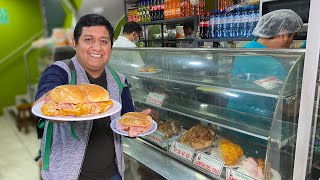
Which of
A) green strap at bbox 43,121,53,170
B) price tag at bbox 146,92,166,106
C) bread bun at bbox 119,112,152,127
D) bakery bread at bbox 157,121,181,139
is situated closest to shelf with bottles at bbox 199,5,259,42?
price tag at bbox 146,92,166,106

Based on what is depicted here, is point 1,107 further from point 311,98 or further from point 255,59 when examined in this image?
point 255,59

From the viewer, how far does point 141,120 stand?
1.60 meters

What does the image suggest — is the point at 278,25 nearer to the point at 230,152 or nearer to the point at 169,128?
the point at 230,152

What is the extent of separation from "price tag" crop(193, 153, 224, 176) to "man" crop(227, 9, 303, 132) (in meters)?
0.40

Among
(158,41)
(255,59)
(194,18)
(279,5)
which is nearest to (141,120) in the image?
(255,59)

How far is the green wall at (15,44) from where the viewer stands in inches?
11.2

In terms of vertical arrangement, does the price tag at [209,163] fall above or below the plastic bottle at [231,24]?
below

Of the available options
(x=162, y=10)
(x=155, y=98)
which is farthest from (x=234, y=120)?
(x=162, y=10)

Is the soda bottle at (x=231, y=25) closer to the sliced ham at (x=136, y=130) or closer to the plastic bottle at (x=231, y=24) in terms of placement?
the plastic bottle at (x=231, y=24)

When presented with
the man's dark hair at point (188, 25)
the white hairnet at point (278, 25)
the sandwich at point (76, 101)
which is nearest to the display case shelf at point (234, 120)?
the white hairnet at point (278, 25)

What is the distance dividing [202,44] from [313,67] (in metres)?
3.25

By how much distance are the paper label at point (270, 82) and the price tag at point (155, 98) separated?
43.3 inches

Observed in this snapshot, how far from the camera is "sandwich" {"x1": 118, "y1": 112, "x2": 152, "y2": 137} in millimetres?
1475

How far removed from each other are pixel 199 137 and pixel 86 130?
3.66 ft
